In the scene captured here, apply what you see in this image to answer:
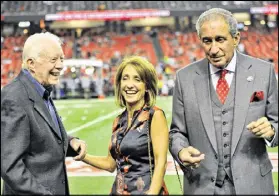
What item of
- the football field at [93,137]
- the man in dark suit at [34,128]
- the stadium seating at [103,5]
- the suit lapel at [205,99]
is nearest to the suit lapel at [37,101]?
the man in dark suit at [34,128]

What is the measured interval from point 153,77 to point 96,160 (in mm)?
709

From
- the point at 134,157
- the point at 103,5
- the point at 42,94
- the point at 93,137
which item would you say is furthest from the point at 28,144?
the point at 103,5

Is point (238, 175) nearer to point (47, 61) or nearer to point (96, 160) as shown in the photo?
point (96, 160)

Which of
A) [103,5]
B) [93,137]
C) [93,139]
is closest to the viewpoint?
[93,139]

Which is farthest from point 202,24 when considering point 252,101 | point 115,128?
point 115,128

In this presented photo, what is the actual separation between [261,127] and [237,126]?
0.72ft

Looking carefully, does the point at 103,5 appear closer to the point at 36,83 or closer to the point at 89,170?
the point at 89,170

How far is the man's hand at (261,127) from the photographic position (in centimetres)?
292

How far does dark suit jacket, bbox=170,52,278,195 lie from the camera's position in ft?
10.3

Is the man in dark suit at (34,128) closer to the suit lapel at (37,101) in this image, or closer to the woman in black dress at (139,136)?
the suit lapel at (37,101)

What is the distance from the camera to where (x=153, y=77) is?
3.20m

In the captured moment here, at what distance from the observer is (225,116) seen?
3160 mm

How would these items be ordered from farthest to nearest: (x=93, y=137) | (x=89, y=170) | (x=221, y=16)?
(x=93, y=137) < (x=89, y=170) < (x=221, y=16)

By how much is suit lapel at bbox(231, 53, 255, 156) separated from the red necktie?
66 millimetres
